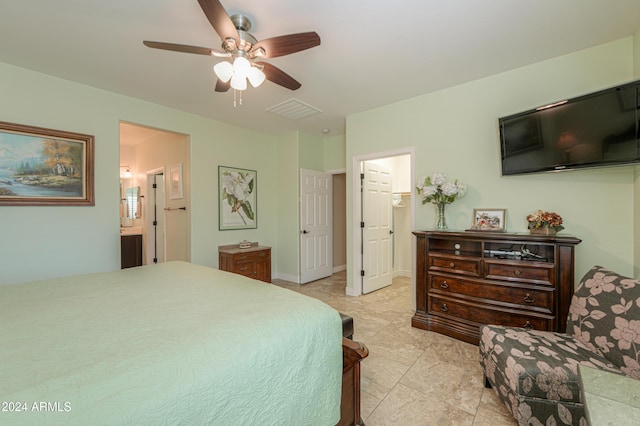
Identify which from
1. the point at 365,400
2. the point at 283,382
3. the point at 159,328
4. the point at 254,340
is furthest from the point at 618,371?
the point at 159,328

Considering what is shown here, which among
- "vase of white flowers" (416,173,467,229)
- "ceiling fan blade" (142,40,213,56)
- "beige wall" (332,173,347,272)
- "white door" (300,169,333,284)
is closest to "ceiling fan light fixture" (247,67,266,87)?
"ceiling fan blade" (142,40,213,56)

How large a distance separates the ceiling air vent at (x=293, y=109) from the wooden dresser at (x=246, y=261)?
2123mm

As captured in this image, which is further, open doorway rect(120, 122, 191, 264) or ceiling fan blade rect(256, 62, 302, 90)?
open doorway rect(120, 122, 191, 264)

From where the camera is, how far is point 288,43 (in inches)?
68.7

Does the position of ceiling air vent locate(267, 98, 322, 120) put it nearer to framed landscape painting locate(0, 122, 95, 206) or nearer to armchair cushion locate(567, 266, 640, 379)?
framed landscape painting locate(0, 122, 95, 206)

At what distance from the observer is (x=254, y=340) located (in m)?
1.01

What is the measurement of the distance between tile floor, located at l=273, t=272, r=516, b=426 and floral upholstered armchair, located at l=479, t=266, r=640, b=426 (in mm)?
197

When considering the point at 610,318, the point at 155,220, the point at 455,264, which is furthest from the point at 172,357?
the point at 155,220

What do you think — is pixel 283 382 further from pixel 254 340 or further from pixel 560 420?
pixel 560 420

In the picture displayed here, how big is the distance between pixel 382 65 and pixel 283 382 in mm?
2688

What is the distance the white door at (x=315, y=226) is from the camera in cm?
466

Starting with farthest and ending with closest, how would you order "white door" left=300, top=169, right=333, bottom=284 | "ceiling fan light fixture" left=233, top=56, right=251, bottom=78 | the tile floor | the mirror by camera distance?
1. the mirror
2. "white door" left=300, top=169, right=333, bottom=284
3. "ceiling fan light fixture" left=233, top=56, right=251, bottom=78
4. the tile floor

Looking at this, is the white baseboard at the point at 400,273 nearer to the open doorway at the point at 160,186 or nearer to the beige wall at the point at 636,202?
the beige wall at the point at 636,202

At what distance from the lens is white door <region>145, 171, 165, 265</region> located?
16.2ft
